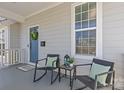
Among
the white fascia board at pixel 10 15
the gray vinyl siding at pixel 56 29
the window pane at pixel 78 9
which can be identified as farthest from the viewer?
the white fascia board at pixel 10 15

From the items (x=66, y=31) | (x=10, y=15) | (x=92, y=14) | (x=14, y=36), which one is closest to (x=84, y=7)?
(x=92, y=14)

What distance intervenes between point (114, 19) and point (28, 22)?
4.89 meters

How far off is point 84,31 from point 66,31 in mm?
769

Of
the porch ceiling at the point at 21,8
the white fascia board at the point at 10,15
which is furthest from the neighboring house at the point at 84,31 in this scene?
the white fascia board at the point at 10,15

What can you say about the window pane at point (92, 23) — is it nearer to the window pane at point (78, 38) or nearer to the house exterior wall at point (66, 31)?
the house exterior wall at point (66, 31)

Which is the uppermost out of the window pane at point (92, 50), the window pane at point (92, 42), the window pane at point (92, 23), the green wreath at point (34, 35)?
the window pane at point (92, 23)

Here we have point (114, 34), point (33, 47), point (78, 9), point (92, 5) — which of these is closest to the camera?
point (114, 34)

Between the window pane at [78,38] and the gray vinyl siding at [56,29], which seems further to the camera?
the gray vinyl siding at [56,29]

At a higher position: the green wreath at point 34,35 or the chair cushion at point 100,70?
the green wreath at point 34,35

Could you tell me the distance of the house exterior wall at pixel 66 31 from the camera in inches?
131

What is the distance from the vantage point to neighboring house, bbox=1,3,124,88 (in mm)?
3367

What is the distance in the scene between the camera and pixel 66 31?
4.88 meters

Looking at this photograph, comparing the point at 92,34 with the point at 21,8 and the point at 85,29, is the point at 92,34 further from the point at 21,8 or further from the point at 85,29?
the point at 21,8

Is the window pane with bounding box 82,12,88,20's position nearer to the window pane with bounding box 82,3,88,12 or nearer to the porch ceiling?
the window pane with bounding box 82,3,88,12
